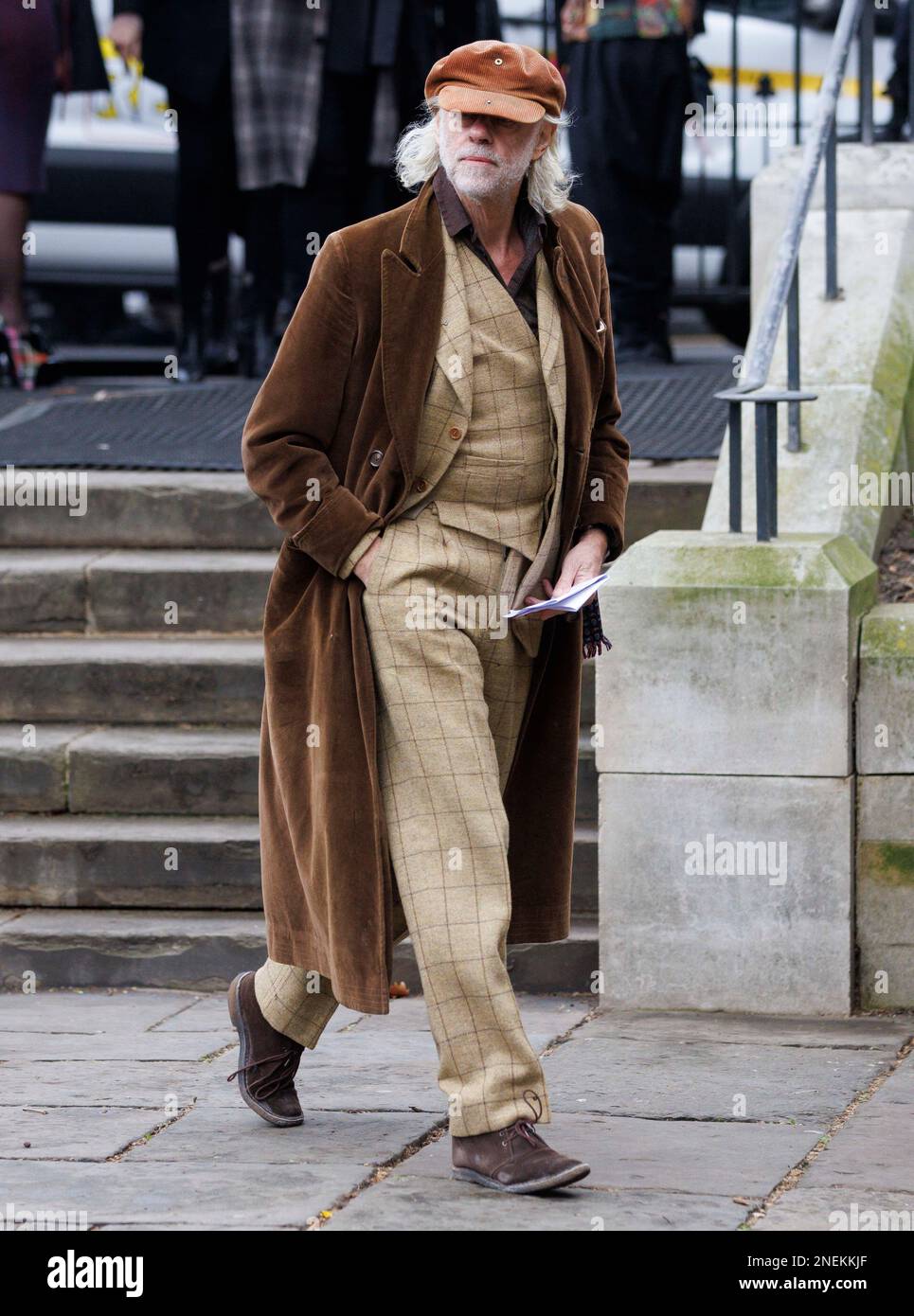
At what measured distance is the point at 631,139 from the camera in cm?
850

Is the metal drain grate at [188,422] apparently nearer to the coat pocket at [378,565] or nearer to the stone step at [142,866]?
the stone step at [142,866]

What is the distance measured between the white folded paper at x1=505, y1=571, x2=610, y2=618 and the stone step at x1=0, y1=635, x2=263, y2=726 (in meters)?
2.44

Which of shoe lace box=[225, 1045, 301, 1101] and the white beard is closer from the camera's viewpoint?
the white beard

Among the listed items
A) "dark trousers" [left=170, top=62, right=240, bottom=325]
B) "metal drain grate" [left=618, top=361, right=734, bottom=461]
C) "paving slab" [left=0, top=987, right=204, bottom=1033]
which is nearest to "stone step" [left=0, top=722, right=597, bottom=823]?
"paving slab" [left=0, top=987, right=204, bottom=1033]

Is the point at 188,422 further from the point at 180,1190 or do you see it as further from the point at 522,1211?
the point at 522,1211

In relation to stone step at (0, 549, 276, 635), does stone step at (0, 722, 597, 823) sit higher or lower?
lower

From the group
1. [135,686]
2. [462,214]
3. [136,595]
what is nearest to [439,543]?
[462,214]

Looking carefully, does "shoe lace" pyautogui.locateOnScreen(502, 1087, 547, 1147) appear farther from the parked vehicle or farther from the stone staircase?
the parked vehicle

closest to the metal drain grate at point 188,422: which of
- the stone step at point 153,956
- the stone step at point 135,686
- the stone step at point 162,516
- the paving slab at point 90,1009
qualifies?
the stone step at point 162,516

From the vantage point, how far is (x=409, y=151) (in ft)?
14.1

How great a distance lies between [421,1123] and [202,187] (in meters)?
5.46

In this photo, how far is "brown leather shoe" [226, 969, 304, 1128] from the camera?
4.53 metres

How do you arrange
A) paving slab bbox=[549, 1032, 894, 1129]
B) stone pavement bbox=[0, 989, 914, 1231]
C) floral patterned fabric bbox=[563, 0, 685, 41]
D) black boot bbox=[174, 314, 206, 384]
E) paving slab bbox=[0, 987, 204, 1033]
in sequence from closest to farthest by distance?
1. stone pavement bbox=[0, 989, 914, 1231]
2. paving slab bbox=[549, 1032, 894, 1129]
3. paving slab bbox=[0, 987, 204, 1033]
4. floral patterned fabric bbox=[563, 0, 685, 41]
5. black boot bbox=[174, 314, 206, 384]
